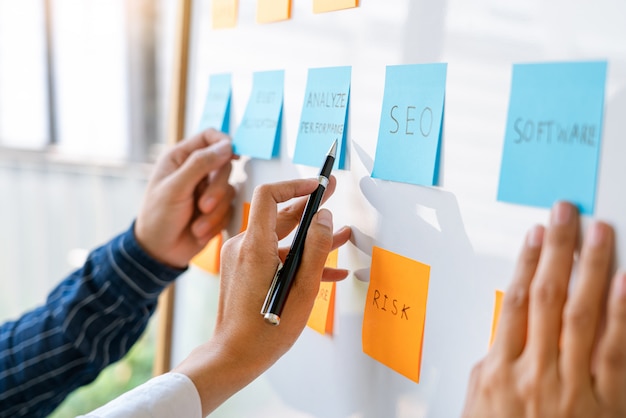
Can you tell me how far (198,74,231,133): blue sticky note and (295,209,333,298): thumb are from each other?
0.30 metres

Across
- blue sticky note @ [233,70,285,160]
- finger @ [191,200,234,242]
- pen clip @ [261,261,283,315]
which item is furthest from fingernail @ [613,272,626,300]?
finger @ [191,200,234,242]

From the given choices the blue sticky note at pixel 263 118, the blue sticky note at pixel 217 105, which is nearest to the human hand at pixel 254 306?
the blue sticky note at pixel 263 118

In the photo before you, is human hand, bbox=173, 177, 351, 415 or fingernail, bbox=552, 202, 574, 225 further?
human hand, bbox=173, 177, 351, 415

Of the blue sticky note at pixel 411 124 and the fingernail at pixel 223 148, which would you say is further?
the fingernail at pixel 223 148

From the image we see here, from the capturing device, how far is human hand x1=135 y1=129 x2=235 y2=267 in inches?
29.6

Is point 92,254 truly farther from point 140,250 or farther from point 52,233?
point 52,233

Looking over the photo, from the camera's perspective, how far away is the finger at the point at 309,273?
1.69ft

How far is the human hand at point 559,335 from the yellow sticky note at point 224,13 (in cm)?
52

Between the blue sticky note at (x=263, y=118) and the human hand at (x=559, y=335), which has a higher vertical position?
the blue sticky note at (x=263, y=118)

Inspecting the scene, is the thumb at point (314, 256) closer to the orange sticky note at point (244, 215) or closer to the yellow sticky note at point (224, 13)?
the orange sticky note at point (244, 215)

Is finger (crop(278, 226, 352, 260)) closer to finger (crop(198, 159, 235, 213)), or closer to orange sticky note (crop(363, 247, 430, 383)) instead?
orange sticky note (crop(363, 247, 430, 383))

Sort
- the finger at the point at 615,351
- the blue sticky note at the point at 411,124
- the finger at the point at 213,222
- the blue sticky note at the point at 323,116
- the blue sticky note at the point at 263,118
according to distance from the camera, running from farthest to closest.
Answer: the finger at the point at 213,222, the blue sticky note at the point at 263,118, the blue sticky note at the point at 323,116, the blue sticky note at the point at 411,124, the finger at the point at 615,351

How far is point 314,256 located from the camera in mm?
518

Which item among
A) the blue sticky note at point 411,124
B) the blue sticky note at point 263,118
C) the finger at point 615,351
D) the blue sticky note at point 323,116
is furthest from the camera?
the blue sticky note at point 263,118
